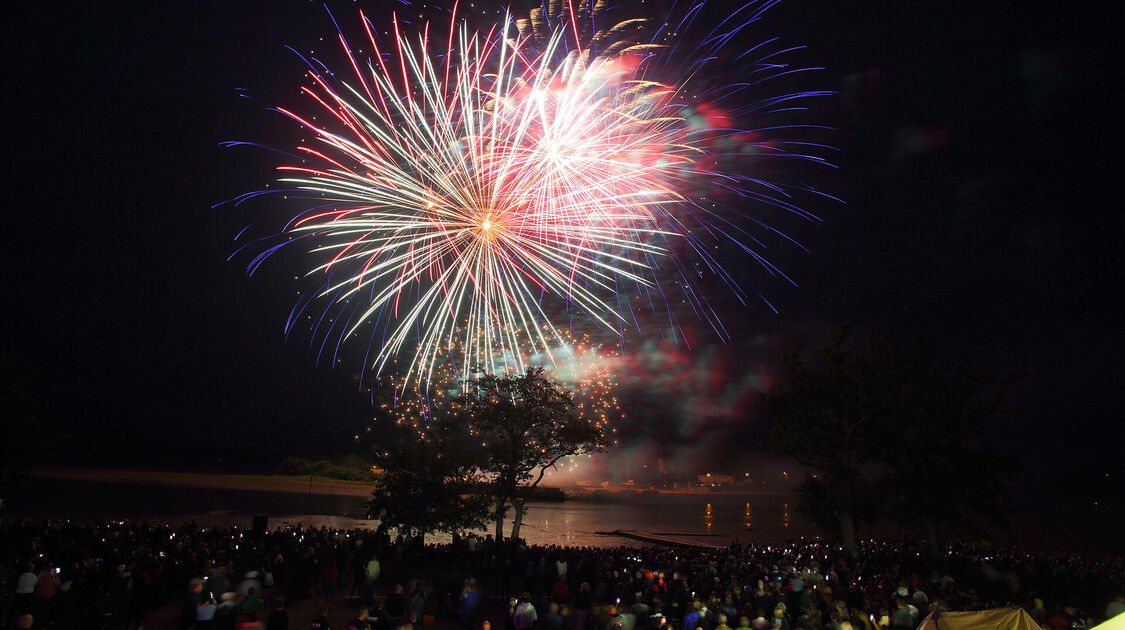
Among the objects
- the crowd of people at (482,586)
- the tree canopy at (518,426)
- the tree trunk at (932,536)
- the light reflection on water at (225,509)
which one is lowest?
the light reflection on water at (225,509)

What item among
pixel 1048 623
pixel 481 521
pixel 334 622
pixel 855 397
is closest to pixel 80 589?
pixel 334 622

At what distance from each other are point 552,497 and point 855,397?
13017 centimetres

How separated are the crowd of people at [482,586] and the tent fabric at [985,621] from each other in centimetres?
A: 101

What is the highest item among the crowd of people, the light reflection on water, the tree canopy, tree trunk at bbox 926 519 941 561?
the tree canopy

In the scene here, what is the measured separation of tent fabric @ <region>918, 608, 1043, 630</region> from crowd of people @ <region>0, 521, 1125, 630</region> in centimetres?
101

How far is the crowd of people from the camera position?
11703 millimetres

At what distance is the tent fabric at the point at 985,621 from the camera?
9312 mm

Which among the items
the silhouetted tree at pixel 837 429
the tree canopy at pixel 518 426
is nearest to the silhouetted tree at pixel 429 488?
the tree canopy at pixel 518 426

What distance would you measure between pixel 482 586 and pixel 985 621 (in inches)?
565

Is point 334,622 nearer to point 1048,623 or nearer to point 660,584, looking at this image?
point 660,584

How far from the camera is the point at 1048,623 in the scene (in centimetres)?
1267

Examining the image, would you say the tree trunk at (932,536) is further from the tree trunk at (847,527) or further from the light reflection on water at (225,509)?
the light reflection on water at (225,509)

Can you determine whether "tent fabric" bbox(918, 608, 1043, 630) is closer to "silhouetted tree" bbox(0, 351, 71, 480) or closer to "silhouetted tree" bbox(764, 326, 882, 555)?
"silhouetted tree" bbox(764, 326, 882, 555)

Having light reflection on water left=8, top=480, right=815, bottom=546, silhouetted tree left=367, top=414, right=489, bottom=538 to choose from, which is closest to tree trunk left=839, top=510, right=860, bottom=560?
light reflection on water left=8, top=480, right=815, bottom=546
